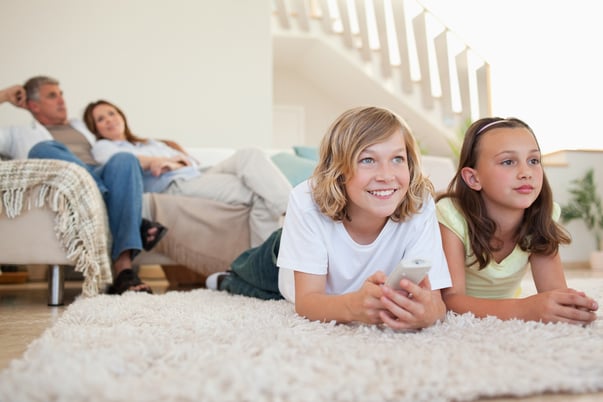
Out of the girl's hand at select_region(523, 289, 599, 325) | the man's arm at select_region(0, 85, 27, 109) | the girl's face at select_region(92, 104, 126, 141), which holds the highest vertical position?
the man's arm at select_region(0, 85, 27, 109)

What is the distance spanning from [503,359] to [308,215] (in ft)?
1.68

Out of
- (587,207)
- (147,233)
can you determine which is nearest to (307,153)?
(147,233)

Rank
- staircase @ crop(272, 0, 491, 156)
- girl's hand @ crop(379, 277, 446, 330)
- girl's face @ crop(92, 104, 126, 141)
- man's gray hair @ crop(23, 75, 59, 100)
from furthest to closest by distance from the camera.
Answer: staircase @ crop(272, 0, 491, 156) → girl's face @ crop(92, 104, 126, 141) → man's gray hair @ crop(23, 75, 59, 100) → girl's hand @ crop(379, 277, 446, 330)

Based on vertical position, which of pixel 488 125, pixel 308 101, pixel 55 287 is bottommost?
pixel 55 287

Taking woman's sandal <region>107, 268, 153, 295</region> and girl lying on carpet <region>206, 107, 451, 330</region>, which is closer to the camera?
girl lying on carpet <region>206, 107, 451, 330</region>

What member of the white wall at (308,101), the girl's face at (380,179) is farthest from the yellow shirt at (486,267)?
the white wall at (308,101)

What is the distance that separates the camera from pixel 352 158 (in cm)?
109

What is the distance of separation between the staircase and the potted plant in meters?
1.04

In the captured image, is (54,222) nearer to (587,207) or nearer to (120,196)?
(120,196)

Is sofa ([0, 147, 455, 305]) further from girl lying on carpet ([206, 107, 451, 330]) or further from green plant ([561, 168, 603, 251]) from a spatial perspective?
green plant ([561, 168, 603, 251])

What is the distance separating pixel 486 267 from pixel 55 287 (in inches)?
52.2

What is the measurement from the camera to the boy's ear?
1.30 metres

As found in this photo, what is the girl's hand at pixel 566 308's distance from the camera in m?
1.02

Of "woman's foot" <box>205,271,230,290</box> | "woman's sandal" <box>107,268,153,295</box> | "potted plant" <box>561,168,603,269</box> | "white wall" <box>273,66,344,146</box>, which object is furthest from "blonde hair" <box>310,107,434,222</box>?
"white wall" <box>273,66,344,146</box>
